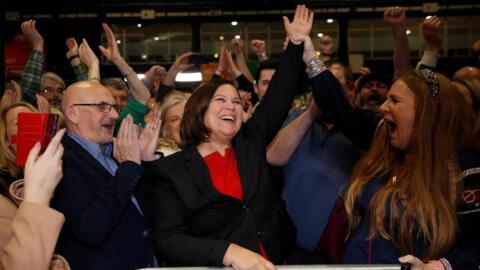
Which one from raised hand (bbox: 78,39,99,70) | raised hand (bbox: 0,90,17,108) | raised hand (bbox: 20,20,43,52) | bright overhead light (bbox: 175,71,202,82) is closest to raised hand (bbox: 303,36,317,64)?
raised hand (bbox: 78,39,99,70)

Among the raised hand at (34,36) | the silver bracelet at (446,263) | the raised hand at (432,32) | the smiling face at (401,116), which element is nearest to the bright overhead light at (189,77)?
the raised hand at (34,36)

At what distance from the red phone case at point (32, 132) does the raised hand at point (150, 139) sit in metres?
0.86

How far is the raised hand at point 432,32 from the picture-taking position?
393 cm

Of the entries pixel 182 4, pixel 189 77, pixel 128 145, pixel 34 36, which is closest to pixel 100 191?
pixel 128 145

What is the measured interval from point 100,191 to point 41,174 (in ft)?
2.61

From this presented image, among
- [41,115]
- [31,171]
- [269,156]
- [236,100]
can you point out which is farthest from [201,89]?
[31,171]

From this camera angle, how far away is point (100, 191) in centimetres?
261

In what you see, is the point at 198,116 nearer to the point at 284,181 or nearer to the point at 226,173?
the point at 226,173

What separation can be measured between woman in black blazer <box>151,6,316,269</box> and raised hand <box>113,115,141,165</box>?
0.61 ft

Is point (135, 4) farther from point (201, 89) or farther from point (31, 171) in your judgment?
point (31, 171)

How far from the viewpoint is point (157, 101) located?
4797 millimetres

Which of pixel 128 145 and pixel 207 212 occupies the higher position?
pixel 128 145

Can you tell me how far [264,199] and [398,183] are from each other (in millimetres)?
559

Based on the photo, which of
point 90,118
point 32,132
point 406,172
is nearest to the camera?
point 32,132
